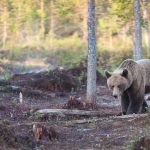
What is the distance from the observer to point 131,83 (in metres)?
11.6

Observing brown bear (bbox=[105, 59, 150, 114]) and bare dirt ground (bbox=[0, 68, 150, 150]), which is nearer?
bare dirt ground (bbox=[0, 68, 150, 150])

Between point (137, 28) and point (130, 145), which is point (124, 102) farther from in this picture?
point (137, 28)

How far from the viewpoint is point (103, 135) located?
30.8ft

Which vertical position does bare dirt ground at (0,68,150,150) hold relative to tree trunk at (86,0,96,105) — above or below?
below

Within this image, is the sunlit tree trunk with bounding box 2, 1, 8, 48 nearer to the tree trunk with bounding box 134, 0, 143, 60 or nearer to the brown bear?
the tree trunk with bounding box 134, 0, 143, 60

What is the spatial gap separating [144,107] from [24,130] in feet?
11.1

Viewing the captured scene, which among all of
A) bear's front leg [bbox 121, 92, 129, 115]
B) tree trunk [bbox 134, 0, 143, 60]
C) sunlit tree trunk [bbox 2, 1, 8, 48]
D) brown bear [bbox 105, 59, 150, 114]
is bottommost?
bear's front leg [bbox 121, 92, 129, 115]

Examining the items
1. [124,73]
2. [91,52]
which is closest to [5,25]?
[91,52]

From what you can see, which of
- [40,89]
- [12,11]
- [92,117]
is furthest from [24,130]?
[12,11]

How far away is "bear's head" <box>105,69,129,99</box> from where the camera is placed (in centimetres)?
1118

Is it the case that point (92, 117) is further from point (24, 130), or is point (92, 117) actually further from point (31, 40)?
point (31, 40)

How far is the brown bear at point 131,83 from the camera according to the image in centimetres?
1122

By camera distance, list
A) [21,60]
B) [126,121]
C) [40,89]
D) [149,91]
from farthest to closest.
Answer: [21,60] → [40,89] → [149,91] → [126,121]

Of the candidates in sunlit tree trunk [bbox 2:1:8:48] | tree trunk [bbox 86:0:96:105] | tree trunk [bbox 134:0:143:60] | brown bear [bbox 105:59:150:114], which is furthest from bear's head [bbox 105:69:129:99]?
sunlit tree trunk [bbox 2:1:8:48]
